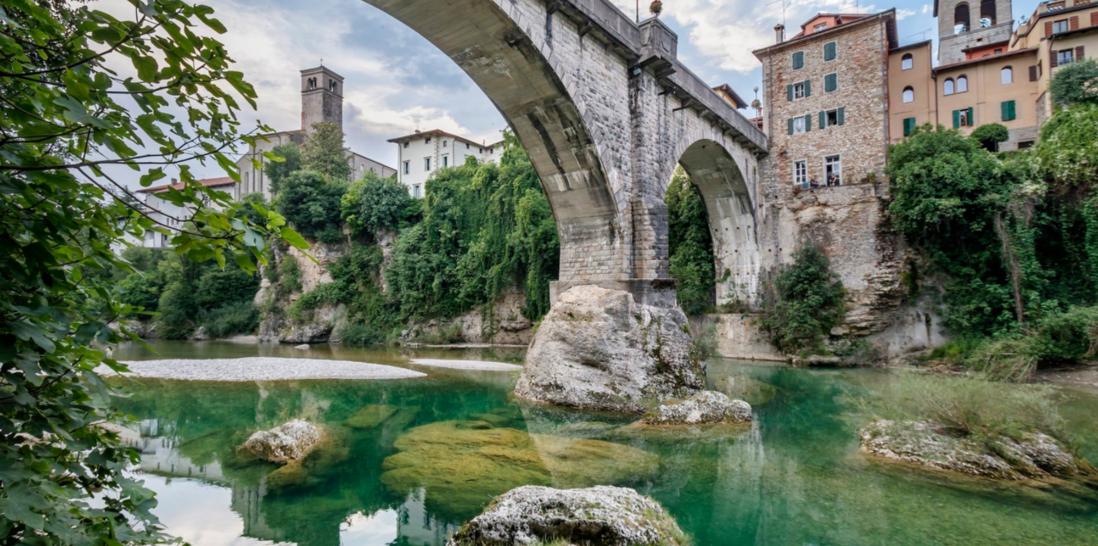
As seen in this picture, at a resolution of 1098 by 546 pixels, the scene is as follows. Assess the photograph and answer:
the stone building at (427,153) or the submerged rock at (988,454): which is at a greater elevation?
the stone building at (427,153)

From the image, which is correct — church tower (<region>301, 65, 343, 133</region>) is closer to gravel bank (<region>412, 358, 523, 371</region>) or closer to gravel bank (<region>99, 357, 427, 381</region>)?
gravel bank (<region>99, 357, 427, 381</region>)

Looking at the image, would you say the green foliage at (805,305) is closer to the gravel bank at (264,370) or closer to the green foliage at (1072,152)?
the green foliage at (1072,152)

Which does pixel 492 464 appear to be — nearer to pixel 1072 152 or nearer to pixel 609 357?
pixel 609 357

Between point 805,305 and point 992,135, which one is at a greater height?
point 992,135

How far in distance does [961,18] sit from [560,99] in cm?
3598

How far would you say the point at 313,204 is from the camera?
29.4 metres

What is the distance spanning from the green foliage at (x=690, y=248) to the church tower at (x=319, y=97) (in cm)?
3188

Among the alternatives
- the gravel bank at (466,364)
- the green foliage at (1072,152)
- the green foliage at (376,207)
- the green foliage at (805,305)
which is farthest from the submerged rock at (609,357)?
the green foliage at (376,207)

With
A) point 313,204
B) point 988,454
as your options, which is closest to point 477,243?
point 313,204

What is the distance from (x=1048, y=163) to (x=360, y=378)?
1950cm

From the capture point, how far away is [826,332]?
18062mm

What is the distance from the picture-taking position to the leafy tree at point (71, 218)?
1.25 metres

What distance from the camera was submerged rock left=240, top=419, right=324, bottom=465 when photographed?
674cm

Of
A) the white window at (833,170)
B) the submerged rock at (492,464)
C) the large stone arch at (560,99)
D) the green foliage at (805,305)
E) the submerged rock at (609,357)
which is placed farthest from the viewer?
the white window at (833,170)
